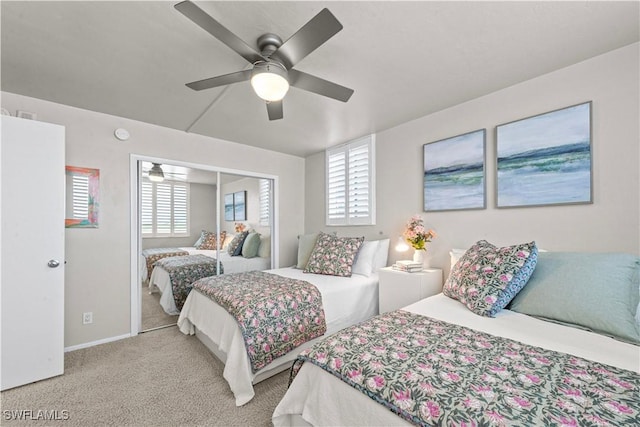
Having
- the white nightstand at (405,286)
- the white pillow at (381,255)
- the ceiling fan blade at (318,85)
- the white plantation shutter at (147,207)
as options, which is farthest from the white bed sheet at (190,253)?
the ceiling fan blade at (318,85)

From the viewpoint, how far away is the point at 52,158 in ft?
6.91

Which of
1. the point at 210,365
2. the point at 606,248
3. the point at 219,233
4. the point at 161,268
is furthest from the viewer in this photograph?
the point at 219,233

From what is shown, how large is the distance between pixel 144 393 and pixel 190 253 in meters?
1.73

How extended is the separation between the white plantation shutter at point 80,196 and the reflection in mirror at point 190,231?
0.48 m

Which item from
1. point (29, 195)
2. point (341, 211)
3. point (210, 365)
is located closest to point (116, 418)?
point (210, 365)

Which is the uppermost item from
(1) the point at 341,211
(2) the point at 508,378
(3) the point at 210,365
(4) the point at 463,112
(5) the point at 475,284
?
(4) the point at 463,112

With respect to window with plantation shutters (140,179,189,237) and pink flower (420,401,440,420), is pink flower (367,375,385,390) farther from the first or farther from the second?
window with plantation shutters (140,179,189,237)

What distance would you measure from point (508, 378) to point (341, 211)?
2978 millimetres

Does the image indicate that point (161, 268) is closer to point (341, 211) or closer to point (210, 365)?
point (210, 365)

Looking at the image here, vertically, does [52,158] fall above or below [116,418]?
above

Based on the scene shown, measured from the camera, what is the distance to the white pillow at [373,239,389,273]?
10.3 feet

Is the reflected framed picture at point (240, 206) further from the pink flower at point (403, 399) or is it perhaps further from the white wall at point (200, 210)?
the pink flower at point (403, 399)

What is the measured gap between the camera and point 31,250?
6.61 feet

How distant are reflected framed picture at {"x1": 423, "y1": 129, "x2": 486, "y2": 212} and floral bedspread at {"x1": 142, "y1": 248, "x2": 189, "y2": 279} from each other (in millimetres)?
3033
